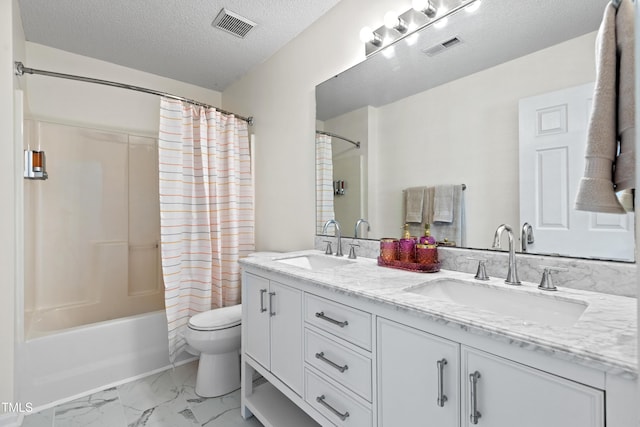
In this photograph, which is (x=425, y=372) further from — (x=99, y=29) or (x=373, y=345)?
(x=99, y=29)

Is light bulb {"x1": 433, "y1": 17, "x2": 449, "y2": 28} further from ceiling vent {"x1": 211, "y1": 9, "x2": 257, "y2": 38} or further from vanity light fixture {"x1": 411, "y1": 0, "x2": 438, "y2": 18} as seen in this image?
ceiling vent {"x1": 211, "y1": 9, "x2": 257, "y2": 38}

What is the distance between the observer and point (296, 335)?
1.31 metres

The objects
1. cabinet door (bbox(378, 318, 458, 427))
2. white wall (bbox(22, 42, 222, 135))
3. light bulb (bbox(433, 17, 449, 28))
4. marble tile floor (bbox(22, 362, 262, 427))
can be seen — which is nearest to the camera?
cabinet door (bbox(378, 318, 458, 427))

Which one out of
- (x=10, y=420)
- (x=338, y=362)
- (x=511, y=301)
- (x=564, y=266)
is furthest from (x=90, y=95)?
(x=564, y=266)

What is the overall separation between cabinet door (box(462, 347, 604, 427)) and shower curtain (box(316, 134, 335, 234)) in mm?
1352

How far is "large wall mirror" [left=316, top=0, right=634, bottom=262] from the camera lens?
1044 mm

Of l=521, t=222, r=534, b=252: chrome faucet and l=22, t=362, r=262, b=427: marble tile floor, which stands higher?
l=521, t=222, r=534, b=252: chrome faucet

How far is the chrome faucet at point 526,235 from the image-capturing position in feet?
3.72

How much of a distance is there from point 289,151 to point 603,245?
187 cm

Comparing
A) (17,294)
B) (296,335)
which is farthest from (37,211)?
(296,335)

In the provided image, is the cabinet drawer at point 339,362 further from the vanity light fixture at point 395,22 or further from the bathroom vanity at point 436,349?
the vanity light fixture at point 395,22

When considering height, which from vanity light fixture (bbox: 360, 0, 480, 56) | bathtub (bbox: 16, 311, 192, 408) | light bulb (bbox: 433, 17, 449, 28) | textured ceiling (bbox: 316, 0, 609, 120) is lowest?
bathtub (bbox: 16, 311, 192, 408)

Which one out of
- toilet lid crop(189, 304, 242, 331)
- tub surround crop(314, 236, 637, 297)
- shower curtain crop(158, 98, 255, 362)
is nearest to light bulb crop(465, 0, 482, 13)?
tub surround crop(314, 236, 637, 297)

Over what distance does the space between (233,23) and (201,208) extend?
1.31m
